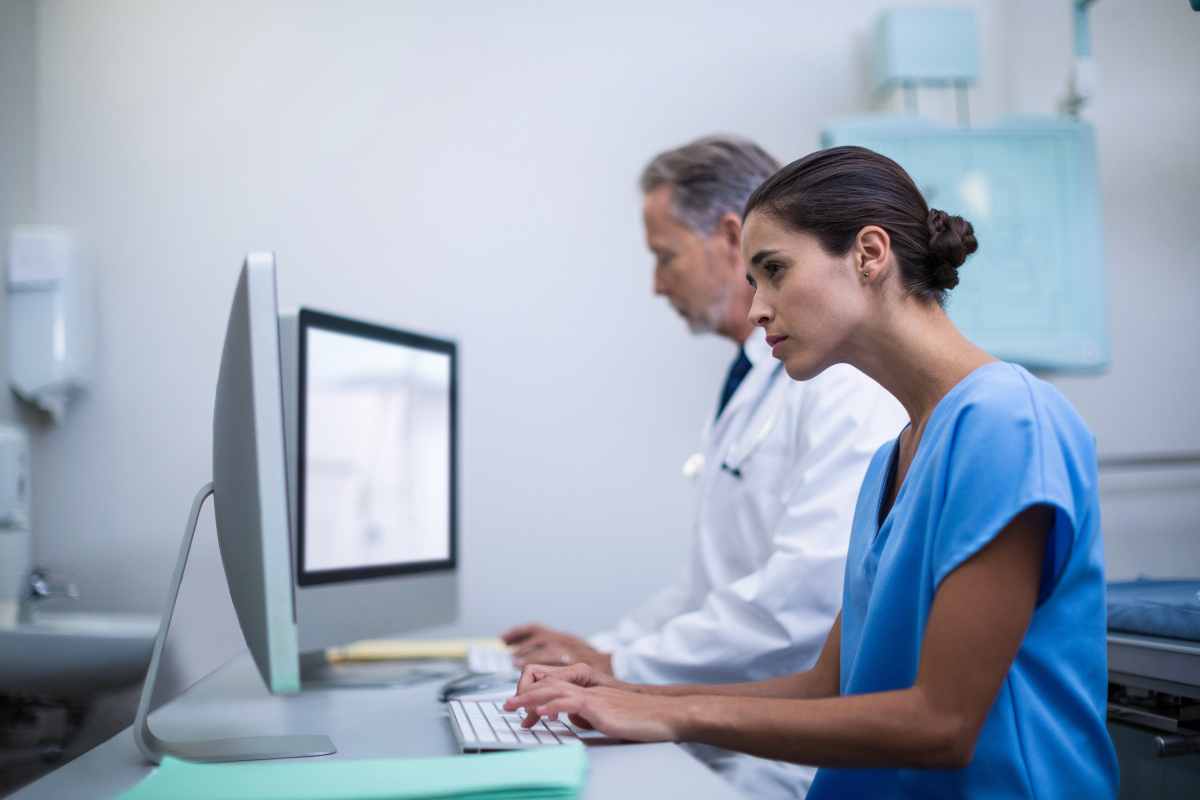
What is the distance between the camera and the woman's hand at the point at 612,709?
2.56 feet

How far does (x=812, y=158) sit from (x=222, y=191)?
149 cm

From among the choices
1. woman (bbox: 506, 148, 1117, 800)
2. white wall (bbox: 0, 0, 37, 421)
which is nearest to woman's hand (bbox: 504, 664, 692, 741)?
woman (bbox: 506, 148, 1117, 800)

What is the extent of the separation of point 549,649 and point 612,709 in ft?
2.12

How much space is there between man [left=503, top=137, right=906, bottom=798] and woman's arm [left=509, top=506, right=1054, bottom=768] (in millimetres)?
438

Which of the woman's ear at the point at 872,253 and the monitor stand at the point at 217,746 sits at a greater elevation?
the woman's ear at the point at 872,253

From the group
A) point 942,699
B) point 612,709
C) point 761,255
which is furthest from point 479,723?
point 761,255

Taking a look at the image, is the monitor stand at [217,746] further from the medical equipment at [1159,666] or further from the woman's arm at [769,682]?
the medical equipment at [1159,666]

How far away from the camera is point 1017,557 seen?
2.38 feet

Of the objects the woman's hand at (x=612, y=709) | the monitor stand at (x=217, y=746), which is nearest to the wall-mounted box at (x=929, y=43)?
the woman's hand at (x=612, y=709)

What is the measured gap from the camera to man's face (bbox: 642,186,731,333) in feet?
5.30

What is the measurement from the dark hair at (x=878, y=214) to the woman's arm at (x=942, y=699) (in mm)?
265

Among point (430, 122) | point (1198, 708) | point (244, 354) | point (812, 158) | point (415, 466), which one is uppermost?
point (430, 122)

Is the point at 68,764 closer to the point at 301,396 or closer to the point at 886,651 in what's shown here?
the point at 301,396

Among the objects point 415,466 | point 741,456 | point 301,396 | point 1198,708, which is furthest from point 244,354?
point 1198,708
